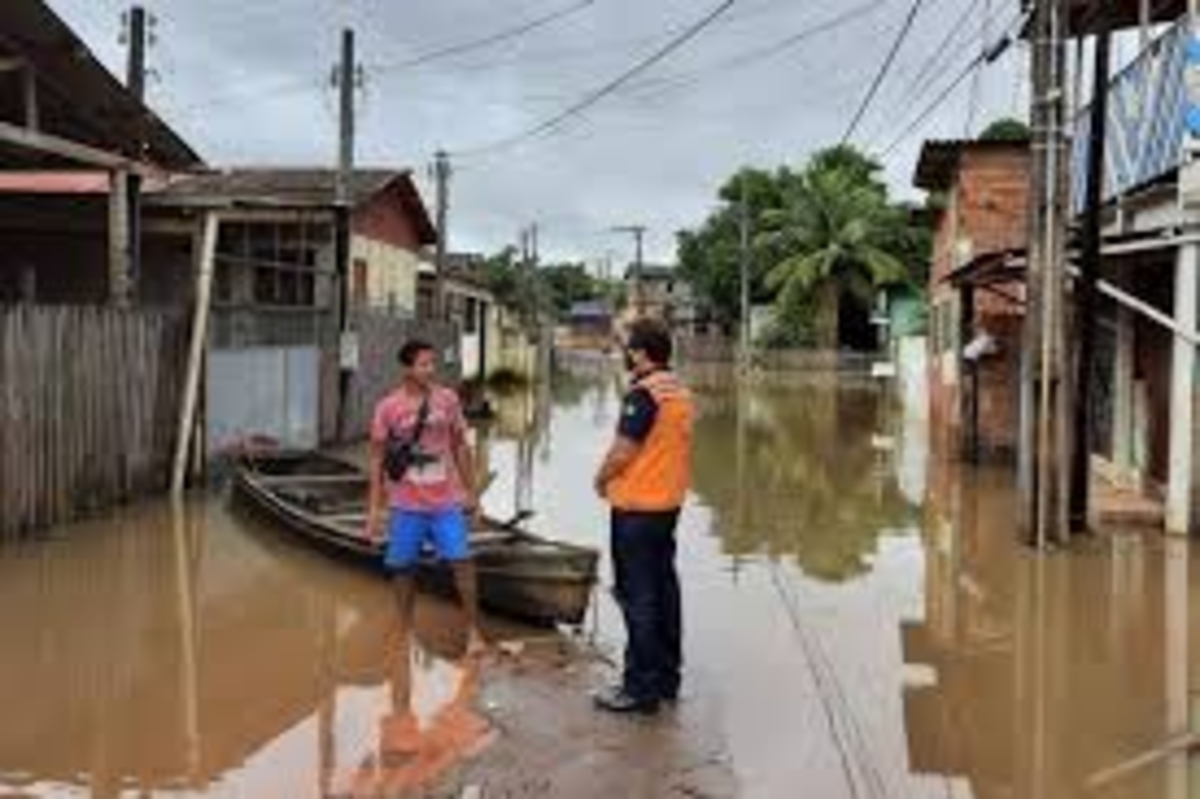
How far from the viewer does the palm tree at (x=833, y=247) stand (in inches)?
2515

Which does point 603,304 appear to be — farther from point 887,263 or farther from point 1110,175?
point 1110,175

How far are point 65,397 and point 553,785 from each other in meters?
9.72

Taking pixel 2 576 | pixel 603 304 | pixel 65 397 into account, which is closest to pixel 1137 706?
pixel 2 576

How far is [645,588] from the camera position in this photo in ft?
29.2

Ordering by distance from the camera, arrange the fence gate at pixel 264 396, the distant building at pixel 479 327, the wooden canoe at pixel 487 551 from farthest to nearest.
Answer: the distant building at pixel 479 327 → the fence gate at pixel 264 396 → the wooden canoe at pixel 487 551

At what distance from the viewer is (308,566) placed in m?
14.5

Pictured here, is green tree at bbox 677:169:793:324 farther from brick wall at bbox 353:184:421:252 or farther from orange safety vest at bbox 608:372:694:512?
orange safety vest at bbox 608:372:694:512

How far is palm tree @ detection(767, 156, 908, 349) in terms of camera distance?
63.9m

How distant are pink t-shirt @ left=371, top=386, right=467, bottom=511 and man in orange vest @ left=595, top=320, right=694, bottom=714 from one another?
5.96ft

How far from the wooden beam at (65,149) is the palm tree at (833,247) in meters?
46.1

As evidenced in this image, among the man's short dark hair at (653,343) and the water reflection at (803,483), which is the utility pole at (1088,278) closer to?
the water reflection at (803,483)

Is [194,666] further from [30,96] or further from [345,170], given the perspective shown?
[345,170]

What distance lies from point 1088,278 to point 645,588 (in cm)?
950

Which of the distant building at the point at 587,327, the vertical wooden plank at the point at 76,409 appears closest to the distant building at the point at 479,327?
the vertical wooden plank at the point at 76,409
